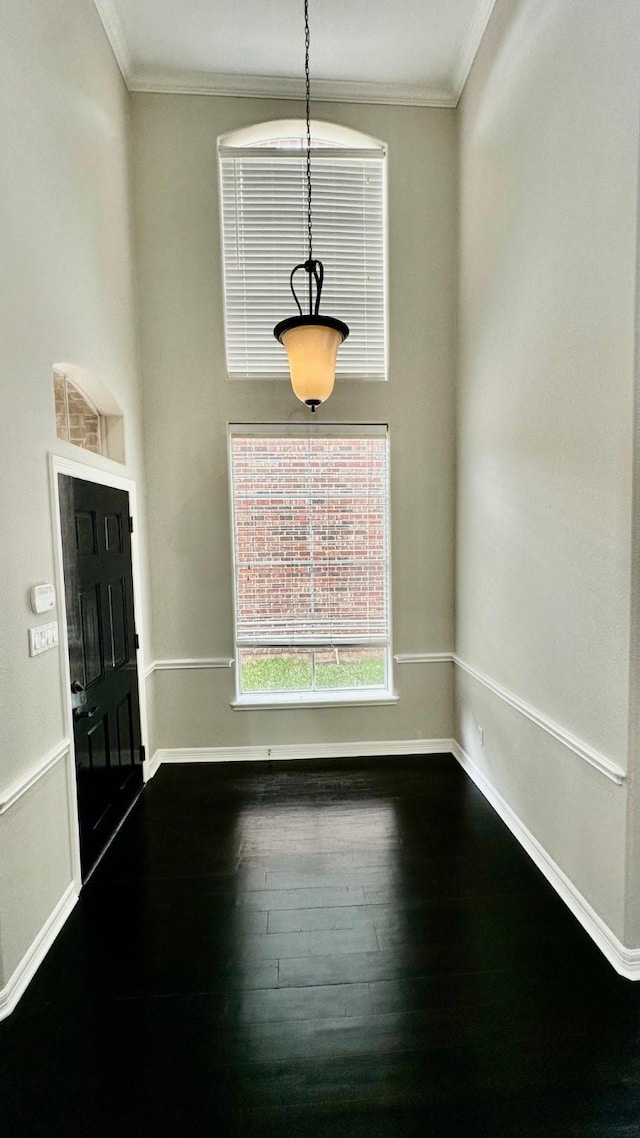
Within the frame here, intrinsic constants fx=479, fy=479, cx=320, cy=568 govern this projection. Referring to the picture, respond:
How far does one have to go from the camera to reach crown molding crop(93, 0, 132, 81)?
2615 millimetres

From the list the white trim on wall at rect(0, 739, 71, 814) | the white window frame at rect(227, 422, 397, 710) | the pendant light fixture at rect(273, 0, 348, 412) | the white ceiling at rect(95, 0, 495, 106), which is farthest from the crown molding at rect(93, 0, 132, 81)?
the white trim on wall at rect(0, 739, 71, 814)

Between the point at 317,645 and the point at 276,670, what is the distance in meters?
0.35

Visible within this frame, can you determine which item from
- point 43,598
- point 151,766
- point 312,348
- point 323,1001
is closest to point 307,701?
point 151,766

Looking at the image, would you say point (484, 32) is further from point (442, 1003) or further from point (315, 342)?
point (442, 1003)

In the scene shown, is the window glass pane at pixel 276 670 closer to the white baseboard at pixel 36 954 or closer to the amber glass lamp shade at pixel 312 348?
the white baseboard at pixel 36 954

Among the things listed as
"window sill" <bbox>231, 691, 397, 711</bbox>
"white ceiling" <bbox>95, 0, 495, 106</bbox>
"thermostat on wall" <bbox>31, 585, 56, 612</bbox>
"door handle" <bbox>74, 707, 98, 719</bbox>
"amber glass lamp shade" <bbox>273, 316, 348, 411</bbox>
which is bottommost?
"window sill" <bbox>231, 691, 397, 711</bbox>

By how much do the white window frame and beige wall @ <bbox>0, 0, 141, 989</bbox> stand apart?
1094 mm

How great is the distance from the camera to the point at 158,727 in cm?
341

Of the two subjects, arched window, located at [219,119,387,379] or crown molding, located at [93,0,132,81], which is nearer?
crown molding, located at [93,0,132,81]

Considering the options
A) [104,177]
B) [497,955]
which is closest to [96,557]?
[104,177]

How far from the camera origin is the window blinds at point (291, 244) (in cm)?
326

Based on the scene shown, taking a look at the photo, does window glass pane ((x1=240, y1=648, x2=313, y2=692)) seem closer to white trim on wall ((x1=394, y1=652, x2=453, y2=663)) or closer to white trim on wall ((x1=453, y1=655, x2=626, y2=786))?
white trim on wall ((x1=394, y1=652, x2=453, y2=663))

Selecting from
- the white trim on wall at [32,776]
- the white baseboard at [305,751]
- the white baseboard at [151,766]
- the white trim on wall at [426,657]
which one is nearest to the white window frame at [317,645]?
the white trim on wall at [426,657]

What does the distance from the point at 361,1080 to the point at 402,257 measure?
13.6 feet
